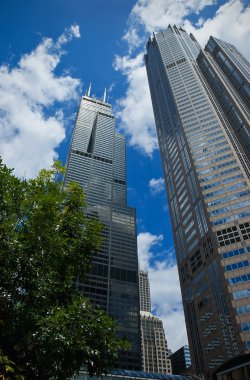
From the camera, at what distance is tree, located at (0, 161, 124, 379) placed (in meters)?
11.9

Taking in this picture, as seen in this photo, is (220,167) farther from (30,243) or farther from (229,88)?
(30,243)

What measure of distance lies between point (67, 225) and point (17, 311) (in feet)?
15.8

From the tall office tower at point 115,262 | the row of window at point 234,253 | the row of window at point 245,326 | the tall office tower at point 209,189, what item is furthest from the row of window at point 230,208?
the tall office tower at point 115,262

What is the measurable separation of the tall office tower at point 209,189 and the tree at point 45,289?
53.3m

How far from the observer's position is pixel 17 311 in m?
12.5

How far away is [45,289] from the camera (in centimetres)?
1325

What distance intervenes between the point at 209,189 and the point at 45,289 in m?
75.9

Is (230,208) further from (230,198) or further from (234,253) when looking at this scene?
(234,253)

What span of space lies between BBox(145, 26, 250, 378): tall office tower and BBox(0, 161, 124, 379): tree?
175 feet

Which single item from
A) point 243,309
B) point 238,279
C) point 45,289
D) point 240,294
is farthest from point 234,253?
point 45,289

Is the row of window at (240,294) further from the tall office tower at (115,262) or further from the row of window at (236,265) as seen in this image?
the tall office tower at (115,262)

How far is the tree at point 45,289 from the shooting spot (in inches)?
469

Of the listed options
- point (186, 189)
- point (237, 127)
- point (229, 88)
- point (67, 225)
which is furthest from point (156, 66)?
point (67, 225)

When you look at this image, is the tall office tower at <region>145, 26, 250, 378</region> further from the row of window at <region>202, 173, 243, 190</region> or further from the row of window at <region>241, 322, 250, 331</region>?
the row of window at <region>241, 322, 250, 331</region>
